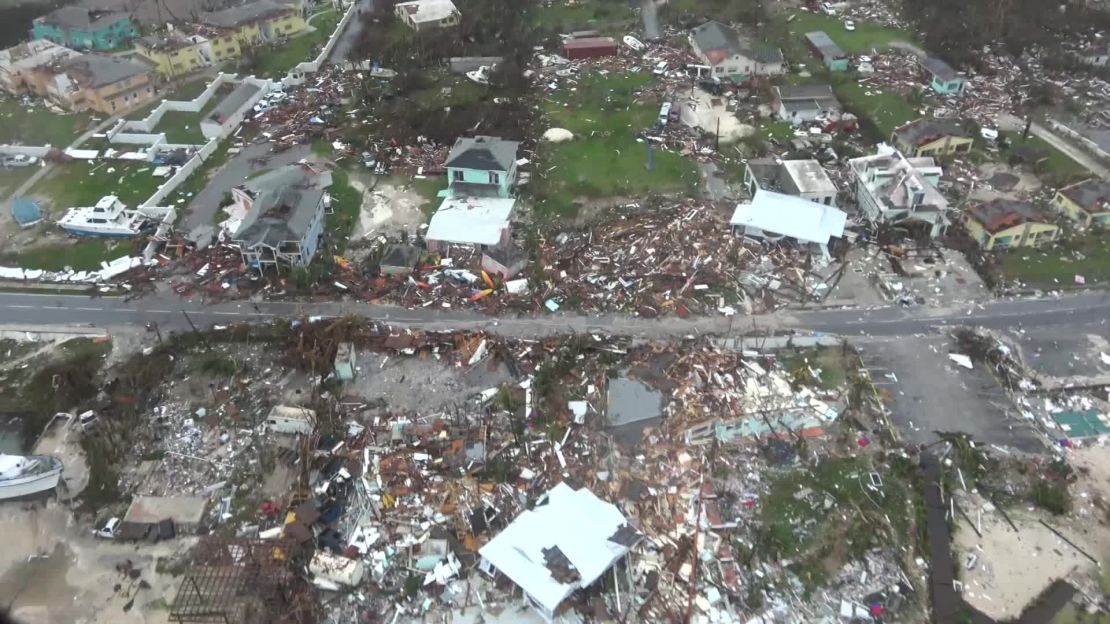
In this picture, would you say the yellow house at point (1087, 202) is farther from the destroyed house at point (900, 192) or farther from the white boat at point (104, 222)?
the white boat at point (104, 222)

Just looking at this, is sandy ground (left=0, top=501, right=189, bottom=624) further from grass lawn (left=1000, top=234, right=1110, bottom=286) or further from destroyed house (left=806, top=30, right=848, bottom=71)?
destroyed house (left=806, top=30, right=848, bottom=71)

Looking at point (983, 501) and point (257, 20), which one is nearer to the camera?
point (983, 501)

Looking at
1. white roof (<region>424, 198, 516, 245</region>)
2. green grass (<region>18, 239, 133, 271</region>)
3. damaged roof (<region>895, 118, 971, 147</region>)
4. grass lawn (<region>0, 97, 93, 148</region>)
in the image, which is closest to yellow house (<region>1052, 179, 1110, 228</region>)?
damaged roof (<region>895, 118, 971, 147</region>)

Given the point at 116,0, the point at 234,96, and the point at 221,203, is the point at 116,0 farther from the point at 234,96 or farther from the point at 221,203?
the point at 221,203

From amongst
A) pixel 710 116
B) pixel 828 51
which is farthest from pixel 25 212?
pixel 828 51

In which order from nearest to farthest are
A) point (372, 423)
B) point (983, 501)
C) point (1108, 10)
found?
point (983, 501) < point (372, 423) < point (1108, 10)

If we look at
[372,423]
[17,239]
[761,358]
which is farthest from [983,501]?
[17,239]
